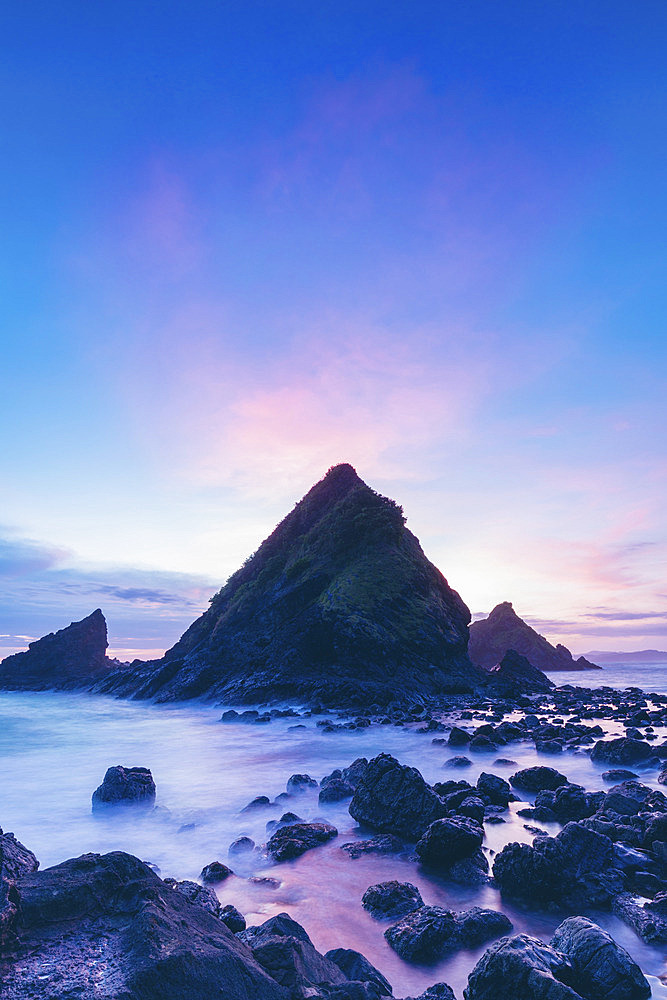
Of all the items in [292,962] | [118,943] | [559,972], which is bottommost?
[559,972]

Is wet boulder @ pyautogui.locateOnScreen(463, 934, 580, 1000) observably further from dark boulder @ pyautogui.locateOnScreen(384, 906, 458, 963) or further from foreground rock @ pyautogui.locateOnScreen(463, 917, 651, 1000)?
dark boulder @ pyautogui.locateOnScreen(384, 906, 458, 963)

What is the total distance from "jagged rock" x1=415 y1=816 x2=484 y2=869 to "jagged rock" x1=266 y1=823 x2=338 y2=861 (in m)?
1.95

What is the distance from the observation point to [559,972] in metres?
4.52

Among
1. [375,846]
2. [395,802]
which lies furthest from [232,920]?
[395,802]

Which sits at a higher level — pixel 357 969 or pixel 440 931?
pixel 357 969

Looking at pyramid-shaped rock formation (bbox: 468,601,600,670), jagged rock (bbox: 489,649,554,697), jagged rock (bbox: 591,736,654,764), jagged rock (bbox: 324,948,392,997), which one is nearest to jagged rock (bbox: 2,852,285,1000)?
jagged rock (bbox: 324,948,392,997)

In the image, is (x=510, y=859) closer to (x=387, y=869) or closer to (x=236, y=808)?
(x=387, y=869)

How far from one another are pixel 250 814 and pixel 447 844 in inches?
205

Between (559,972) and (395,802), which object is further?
(395,802)

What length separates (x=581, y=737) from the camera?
725 inches

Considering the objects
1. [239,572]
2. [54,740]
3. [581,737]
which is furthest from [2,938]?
[239,572]

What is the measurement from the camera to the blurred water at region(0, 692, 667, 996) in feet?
20.8

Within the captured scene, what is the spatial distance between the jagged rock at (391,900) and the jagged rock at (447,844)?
896 mm

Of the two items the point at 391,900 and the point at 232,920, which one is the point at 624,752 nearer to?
the point at 391,900
